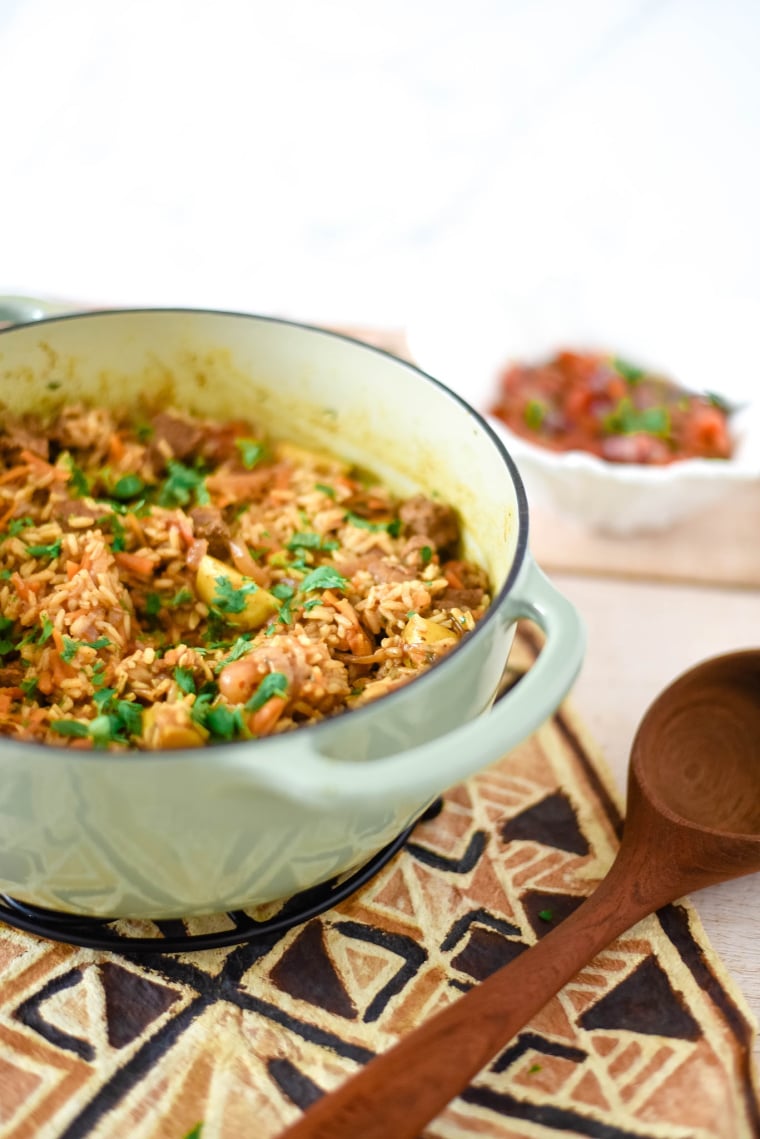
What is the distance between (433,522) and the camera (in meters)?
1.93

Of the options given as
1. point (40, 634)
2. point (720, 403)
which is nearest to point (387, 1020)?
point (40, 634)

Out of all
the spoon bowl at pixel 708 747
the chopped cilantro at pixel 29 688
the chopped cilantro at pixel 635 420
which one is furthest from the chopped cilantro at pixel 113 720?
the chopped cilantro at pixel 635 420

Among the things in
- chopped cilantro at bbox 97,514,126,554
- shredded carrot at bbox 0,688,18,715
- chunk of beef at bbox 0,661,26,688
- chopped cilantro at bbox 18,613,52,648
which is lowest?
chunk of beef at bbox 0,661,26,688

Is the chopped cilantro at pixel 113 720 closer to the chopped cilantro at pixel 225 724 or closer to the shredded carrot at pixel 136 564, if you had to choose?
the chopped cilantro at pixel 225 724

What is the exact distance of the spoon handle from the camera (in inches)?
49.6

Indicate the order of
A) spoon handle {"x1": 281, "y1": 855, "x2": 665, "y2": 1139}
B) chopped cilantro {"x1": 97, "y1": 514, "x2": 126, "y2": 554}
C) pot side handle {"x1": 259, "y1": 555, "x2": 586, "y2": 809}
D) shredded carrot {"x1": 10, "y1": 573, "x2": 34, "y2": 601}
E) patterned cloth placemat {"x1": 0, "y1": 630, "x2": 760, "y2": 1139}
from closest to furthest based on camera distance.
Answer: pot side handle {"x1": 259, "y1": 555, "x2": 586, "y2": 809} → spoon handle {"x1": 281, "y1": 855, "x2": 665, "y2": 1139} → patterned cloth placemat {"x1": 0, "y1": 630, "x2": 760, "y2": 1139} → shredded carrot {"x1": 10, "y1": 573, "x2": 34, "y2": 601} → chopped cilantro {"x1": 97, "y1": 514, "x2": 126, "y2": 554}

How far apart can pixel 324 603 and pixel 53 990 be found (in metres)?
0.75

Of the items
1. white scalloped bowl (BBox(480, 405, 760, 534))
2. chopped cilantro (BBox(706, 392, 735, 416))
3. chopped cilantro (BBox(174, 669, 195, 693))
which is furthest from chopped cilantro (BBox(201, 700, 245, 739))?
chopped cilantro (BBox(706, 392, 735, 416))

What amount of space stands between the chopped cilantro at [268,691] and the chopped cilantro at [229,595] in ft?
0.98

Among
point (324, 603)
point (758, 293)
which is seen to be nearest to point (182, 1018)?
point (324, 603)

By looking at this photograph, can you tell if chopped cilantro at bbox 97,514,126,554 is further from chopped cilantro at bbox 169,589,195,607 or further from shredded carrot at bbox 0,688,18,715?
shredded carrot at bbox 0,688,18,715

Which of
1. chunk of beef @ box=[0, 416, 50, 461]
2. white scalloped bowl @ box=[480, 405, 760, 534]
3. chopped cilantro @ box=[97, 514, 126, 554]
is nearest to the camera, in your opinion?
chopped cilantro @ box=[97, 514, 126, 554]

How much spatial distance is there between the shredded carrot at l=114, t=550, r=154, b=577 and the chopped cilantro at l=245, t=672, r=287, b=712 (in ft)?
1.51

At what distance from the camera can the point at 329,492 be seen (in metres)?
2.10
